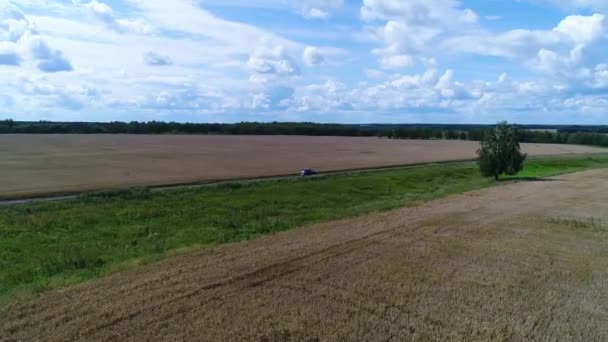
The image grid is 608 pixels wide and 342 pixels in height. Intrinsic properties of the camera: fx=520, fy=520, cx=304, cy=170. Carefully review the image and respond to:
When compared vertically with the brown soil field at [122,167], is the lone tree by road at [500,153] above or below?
above

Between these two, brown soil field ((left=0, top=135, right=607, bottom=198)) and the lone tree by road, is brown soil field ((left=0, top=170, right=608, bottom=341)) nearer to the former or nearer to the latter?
the lone tree by road

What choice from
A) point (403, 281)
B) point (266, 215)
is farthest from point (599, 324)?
point (266, 215)

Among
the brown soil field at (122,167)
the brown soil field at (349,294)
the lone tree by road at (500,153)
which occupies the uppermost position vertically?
the lone tree by road at (500,153)

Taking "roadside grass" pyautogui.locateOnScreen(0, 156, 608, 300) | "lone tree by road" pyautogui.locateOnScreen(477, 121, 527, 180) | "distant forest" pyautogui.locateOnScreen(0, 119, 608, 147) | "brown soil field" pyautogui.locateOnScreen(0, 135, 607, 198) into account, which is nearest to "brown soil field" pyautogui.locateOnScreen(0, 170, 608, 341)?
"roadside grass" pyautogui.locateOnScreen(0, 156, 608, 300)

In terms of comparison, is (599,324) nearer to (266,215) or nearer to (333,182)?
(266,215)

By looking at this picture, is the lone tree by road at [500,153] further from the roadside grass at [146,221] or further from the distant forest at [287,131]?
the distant forest at [287,131]

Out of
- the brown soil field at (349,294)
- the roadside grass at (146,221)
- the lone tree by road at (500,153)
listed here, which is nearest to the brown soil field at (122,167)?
the roadside grass at (146,221)

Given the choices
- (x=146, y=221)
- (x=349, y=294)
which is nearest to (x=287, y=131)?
(x=146, y=221)
